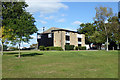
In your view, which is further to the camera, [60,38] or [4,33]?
[60,38]

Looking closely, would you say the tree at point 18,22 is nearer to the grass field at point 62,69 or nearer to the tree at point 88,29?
the grass field at point 62,69

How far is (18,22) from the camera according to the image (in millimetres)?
25172

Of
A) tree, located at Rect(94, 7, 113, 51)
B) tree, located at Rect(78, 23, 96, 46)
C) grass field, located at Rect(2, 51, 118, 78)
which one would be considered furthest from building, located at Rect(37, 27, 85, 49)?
grass field, located at Rect(2, 51, 118, 78)

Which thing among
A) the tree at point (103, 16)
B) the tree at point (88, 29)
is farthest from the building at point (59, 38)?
the tree at point (103, 16)

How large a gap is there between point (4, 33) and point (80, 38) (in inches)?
2194

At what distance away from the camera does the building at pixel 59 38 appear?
66.9 metres

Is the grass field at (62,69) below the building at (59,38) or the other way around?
below

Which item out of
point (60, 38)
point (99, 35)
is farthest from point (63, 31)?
point (99, 35)

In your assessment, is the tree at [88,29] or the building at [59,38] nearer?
the building at [59,38]

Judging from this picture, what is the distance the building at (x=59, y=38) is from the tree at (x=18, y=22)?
34.7m

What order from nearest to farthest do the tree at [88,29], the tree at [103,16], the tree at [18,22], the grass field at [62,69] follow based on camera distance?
the grass field at [62,69] → the tree at [18,22] → the tree at [103,16] → the tree at [88,29]

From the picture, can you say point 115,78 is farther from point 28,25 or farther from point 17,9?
point 17,9

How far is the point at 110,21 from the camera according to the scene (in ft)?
173

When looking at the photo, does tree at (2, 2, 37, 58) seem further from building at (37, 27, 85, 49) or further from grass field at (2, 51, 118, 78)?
building at (37, 27, 85, 49)
